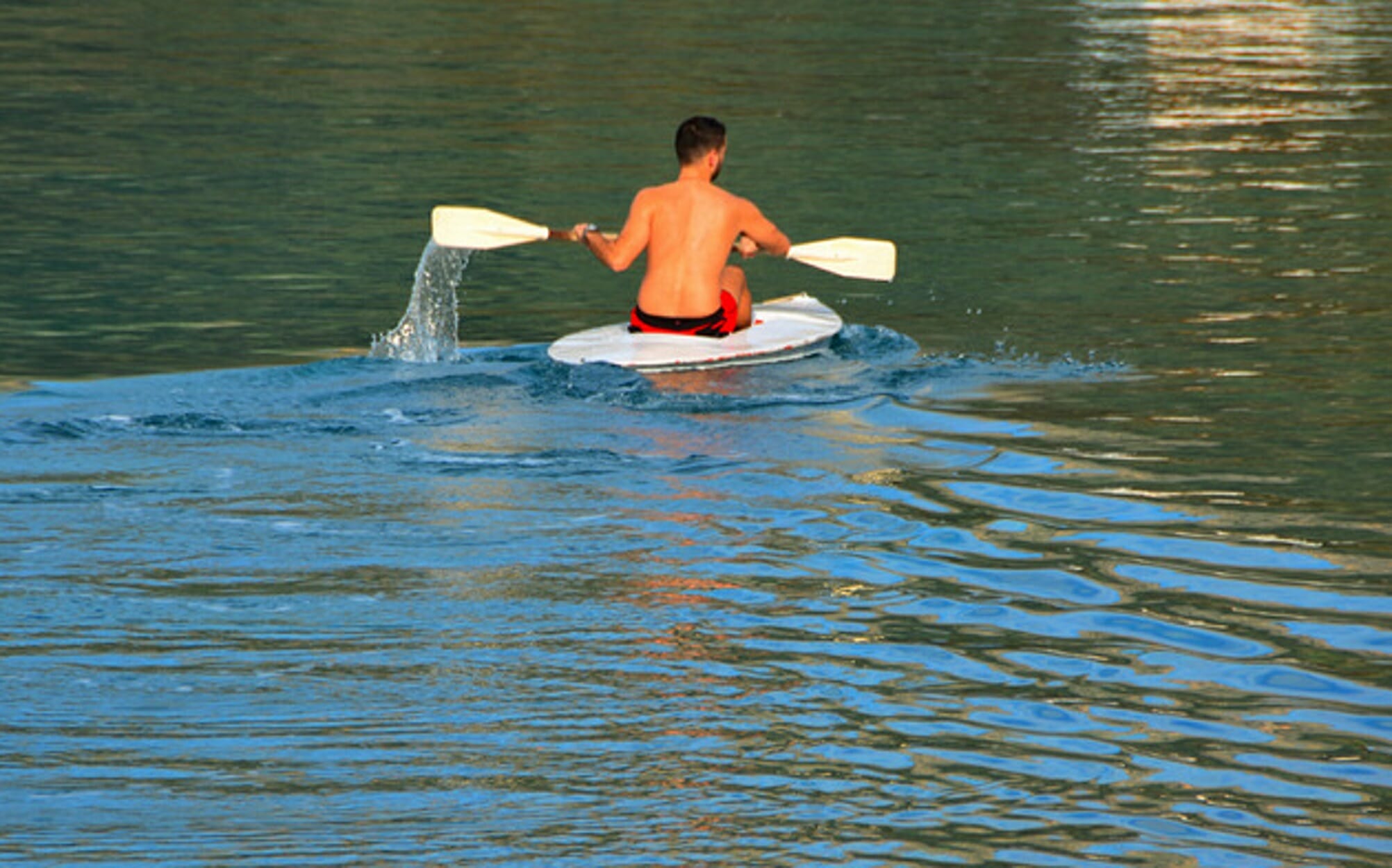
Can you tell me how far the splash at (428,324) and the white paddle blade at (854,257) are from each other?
1.93 m

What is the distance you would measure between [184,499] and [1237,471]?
4.10 m

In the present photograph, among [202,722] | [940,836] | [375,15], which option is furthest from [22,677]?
[375,15]

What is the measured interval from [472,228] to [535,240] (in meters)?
0.41

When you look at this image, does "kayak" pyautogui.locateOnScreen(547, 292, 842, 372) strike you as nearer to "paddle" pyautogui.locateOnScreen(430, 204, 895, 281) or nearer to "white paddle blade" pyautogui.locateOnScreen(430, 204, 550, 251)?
"paddle" pyautogui.locateOnScreen(430, 204, 895, 281)

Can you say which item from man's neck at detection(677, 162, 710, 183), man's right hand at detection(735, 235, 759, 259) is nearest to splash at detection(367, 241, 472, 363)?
man's neck at detection(677, 162, 710, 183)

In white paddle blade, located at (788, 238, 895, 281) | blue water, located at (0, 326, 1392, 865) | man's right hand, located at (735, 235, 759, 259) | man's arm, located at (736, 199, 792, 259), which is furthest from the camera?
white paddle blade, located at (788, 238, 895, 281)

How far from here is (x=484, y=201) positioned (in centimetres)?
1614

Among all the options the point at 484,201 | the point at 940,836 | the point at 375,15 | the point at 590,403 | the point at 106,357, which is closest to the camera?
the point at 940,836

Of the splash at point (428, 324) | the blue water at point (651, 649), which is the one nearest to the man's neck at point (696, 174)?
the splash at point (428, 324)

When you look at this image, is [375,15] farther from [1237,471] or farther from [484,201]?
[1237,471]

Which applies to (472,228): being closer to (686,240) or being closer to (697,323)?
(686,240)

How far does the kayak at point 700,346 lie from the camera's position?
984 centimetres

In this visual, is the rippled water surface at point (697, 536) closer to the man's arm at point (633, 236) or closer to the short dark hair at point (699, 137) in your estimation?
the man's arm at point (633, 236)

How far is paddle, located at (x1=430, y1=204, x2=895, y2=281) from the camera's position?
10.8m
